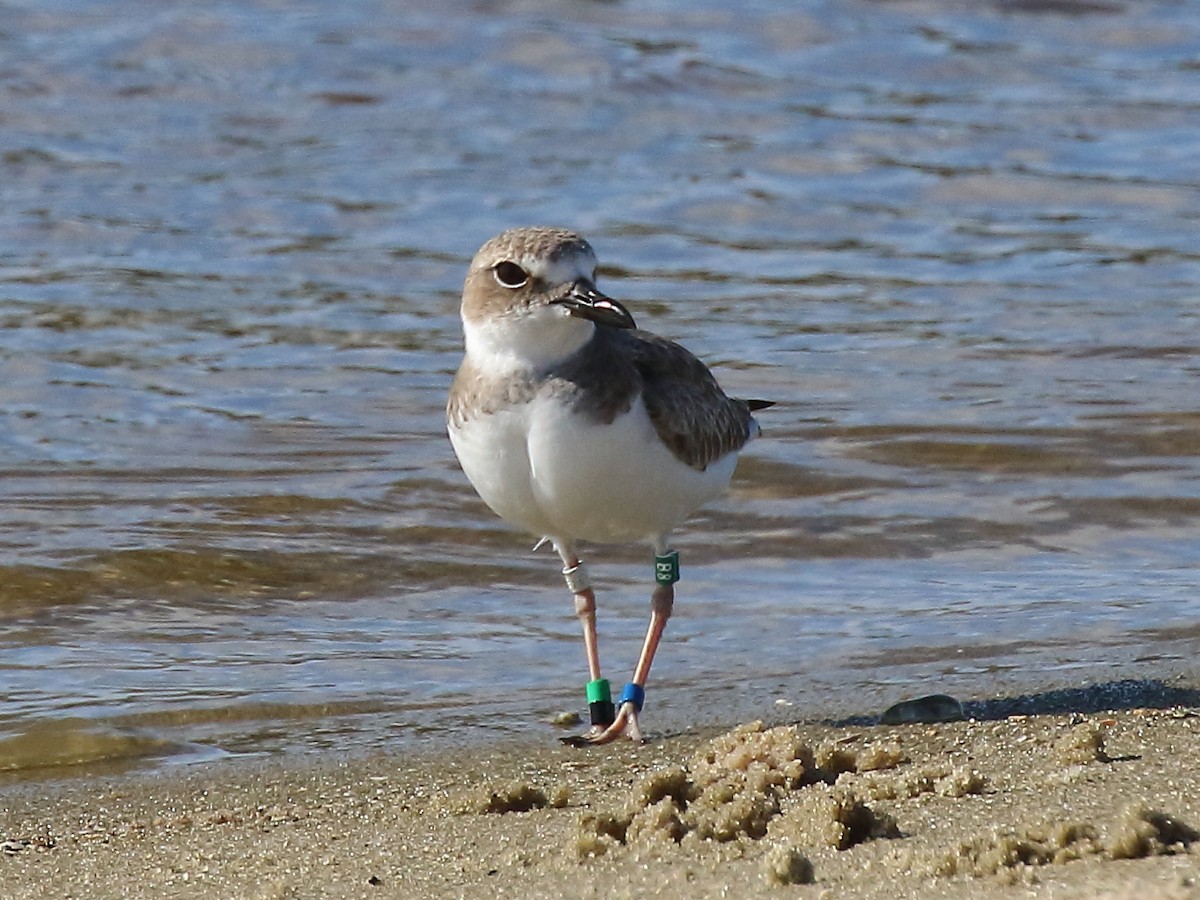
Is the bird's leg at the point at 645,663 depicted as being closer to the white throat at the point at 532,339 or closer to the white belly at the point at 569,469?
the white belly at the point at 569,469

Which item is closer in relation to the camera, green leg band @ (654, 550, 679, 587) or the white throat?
the white throat

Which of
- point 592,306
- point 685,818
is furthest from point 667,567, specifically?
point 685,818

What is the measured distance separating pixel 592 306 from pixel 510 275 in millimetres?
290

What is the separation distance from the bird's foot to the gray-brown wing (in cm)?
69

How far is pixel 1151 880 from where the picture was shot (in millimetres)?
3039

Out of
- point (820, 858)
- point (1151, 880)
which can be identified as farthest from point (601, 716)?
point (1151, 880)

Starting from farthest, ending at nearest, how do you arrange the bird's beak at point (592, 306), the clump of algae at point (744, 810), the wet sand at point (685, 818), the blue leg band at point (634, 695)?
1. the blue leg band at point (634, 695)
2. the bird's beak at point (592, 306)
3. the clump of algae at point (744, 810)
4. the wet sand at point (685, 818)

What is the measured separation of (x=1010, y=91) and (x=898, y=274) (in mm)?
4645

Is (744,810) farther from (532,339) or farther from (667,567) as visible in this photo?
(667,567)

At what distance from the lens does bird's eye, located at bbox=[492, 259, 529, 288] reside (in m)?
5.15

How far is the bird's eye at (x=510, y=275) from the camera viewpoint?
5148 millimetres

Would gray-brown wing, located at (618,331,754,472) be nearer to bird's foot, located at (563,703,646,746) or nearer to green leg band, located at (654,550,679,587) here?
green leg band, located at (654,550,679,587)

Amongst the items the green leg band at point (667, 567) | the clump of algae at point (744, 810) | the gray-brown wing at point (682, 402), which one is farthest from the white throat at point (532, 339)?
the clump of algae at point (744, 810)

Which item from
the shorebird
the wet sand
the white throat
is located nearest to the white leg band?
the shorebird
